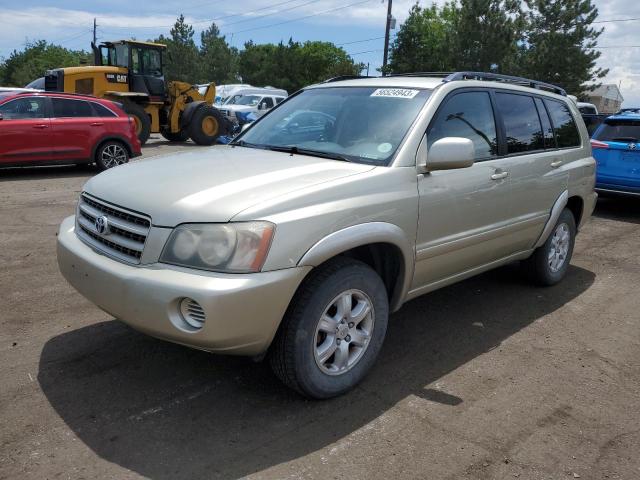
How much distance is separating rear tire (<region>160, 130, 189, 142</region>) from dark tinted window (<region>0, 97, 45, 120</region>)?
7553 mm

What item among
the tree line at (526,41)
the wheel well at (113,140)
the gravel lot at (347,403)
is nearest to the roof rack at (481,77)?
the gravel lot at (347,403)

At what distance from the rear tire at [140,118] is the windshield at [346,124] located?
13.4 metres

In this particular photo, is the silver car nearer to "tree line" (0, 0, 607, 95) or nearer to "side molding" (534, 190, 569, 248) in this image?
"side molding" (534, 190, 569, 248)

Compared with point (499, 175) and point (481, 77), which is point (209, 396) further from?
point (481, 77)

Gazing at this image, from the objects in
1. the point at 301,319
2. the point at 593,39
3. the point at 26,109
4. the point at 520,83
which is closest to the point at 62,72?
the point at 26,109

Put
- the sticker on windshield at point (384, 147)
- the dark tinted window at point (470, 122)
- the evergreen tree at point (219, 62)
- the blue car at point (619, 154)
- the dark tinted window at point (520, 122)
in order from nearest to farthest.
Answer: the sticker on windshield at point (384, 147) < the dark tinted window at point (470, 122) < the dark tinted window at point (520, 122) < the blue car at point (619, 154) < the evergreen tree at point (219, 62)

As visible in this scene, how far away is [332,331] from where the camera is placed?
3.19m

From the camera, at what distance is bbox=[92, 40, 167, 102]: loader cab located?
17.5m

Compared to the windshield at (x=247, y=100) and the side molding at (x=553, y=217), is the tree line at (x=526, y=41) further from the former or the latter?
the side molding at (x=553, y=217)

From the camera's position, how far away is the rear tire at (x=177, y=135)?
1864 centimetres

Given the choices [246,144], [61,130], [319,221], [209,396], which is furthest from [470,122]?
[61,130]

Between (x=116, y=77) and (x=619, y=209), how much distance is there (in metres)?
13.9

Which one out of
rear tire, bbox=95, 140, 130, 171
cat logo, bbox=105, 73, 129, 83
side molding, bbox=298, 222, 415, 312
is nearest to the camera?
side molding, bbox=298, 222, 415, 312

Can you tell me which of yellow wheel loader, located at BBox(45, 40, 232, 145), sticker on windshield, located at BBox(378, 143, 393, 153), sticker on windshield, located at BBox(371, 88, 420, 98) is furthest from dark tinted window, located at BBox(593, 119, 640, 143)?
yellow wheel loader, located at BBox(45, 40, 232, 145)
